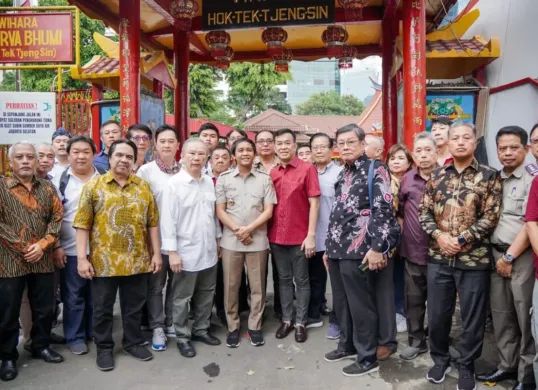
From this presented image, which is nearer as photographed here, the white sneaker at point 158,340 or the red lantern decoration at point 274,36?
the white sneaker at point 158,340

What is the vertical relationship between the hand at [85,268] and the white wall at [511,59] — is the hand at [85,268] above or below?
below

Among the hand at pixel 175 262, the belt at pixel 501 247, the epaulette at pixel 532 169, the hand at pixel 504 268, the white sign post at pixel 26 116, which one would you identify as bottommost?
the hand at pixel 175 262

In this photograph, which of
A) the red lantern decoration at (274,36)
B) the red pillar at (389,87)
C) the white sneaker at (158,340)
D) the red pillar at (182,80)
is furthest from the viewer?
the red pillar at (182,80)

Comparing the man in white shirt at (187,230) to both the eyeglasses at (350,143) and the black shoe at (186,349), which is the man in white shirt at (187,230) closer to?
the black shoe at (186,349)

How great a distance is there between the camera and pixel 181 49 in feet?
28.2

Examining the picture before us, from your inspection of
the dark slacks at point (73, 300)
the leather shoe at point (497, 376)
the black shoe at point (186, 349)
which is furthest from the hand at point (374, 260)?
the dark slacks at point (73, 300)

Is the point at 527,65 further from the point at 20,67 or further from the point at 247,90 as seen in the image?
the point at 247,90

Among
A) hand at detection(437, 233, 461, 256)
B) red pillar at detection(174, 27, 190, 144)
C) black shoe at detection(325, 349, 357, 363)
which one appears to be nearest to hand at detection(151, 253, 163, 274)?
black shoe at detection(325, 349, 357, 363)

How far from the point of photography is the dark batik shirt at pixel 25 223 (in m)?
3.22

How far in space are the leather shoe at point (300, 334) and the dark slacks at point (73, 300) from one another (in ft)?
5.94

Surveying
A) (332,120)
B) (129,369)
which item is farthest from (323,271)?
(332,120)

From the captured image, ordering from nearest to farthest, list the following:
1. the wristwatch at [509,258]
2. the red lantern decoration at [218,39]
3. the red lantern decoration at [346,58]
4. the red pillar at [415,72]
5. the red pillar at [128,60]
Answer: the wristwatch at [509,258]
the red pillar at [415,72]
the red pillar at [128,60]
the red lantern decoration at [218,39]
the red lantern decoration at [346,58]

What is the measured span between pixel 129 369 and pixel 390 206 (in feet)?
7.60

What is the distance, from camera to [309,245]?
3795 mm
